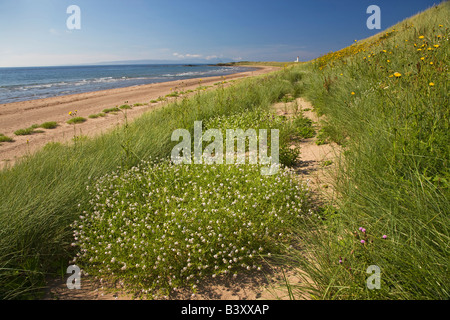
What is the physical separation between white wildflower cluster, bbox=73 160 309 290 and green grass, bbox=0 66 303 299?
22 centimetres

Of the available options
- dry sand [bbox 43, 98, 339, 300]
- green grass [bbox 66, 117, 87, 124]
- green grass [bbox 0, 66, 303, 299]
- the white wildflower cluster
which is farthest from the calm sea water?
dry sand [bbox 43, 98, 339, 300]

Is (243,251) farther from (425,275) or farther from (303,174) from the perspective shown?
(303,174)

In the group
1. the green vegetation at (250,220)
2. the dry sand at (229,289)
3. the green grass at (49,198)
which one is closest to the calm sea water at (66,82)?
the green grass at (49,198)

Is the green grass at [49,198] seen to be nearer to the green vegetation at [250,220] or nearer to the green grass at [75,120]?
the green vegetation at [250,220]

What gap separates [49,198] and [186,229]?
1694 millimetres

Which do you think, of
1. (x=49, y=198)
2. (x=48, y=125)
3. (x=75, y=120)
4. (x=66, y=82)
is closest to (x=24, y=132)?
(x=48, y=125)

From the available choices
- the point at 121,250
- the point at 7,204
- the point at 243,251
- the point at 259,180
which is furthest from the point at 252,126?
the point at 7,204

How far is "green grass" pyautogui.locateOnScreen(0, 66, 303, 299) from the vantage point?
7.50 feet

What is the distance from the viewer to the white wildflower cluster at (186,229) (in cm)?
238

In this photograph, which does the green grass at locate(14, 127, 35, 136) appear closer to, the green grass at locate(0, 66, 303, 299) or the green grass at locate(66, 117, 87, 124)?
the green grass at locate(66, 117, 87, 124)

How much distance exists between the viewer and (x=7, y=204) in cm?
258

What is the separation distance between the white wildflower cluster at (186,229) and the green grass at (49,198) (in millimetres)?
219

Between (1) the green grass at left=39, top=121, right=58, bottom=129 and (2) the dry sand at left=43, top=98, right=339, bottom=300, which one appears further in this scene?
(1) the green grass at left=39, top=121, right=58, bottom=129
